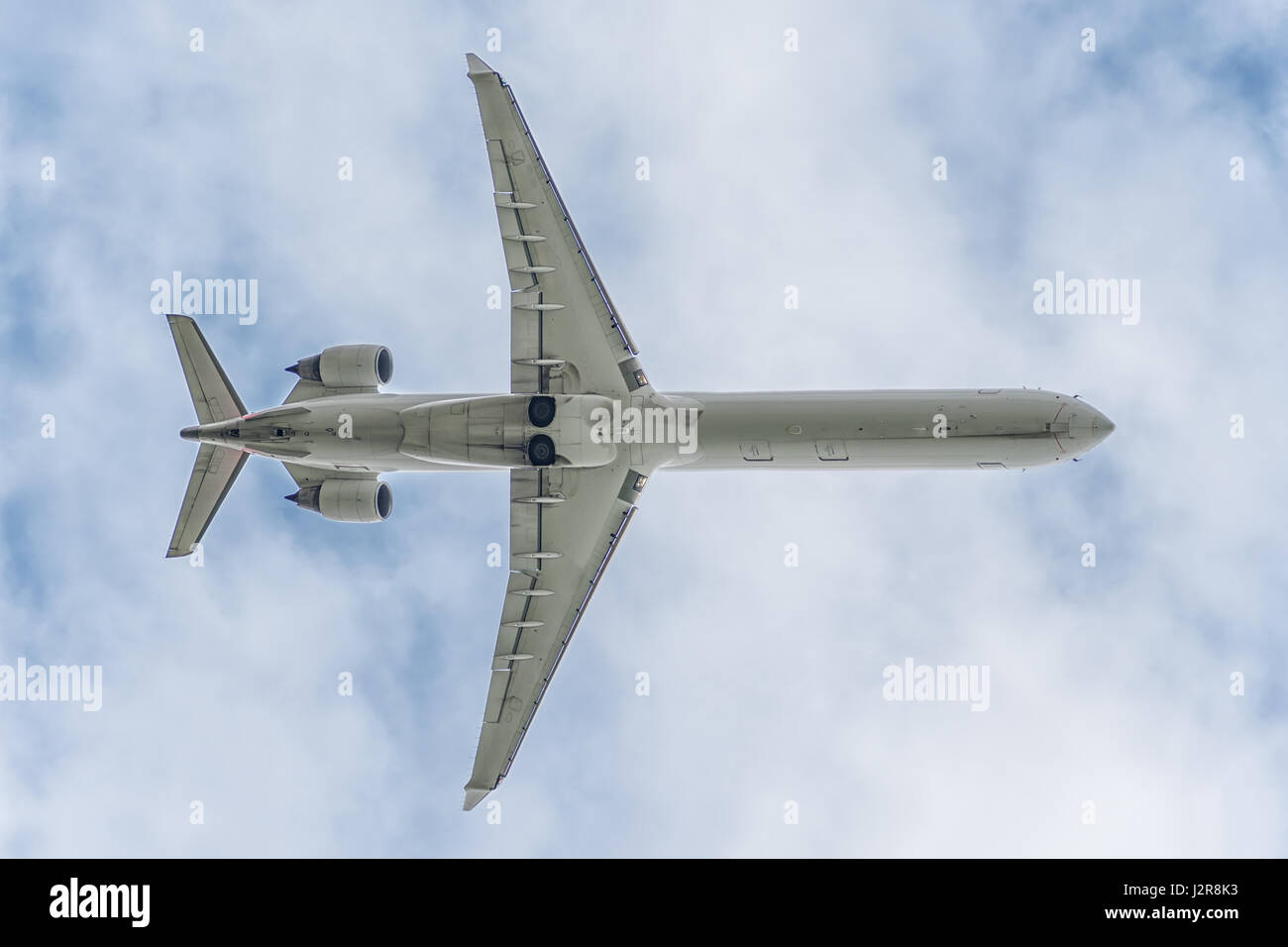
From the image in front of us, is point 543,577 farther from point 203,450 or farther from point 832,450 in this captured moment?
point 203,450

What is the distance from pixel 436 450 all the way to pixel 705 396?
932cm

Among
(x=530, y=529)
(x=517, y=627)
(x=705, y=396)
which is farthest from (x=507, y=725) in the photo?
(x=705, y=396)

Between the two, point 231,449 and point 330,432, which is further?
point 231,449

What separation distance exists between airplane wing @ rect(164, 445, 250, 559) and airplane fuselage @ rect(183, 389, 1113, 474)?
6.36 feet

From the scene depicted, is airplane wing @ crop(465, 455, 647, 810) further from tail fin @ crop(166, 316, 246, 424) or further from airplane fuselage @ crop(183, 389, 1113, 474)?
tail fin @ crop(166, 316, 246, 424)

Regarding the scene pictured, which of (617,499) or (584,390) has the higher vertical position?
(584,390)

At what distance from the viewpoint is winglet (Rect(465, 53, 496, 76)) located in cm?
3797

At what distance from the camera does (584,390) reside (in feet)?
127

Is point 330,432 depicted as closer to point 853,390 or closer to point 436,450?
point 436,450

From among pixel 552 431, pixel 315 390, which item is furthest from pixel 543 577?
pixel 315 390

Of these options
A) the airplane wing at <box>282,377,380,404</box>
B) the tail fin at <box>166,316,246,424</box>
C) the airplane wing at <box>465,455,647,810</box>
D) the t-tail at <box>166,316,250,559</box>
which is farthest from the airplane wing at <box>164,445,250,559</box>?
the airplane wing at <box>465,455,647,810</box>

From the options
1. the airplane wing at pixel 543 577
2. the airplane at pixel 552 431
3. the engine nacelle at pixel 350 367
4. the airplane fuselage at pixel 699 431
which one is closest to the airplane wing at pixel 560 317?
the airplane at pixel 552 431

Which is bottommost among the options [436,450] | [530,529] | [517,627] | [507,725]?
[507,725]

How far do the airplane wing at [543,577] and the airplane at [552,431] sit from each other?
49mm
